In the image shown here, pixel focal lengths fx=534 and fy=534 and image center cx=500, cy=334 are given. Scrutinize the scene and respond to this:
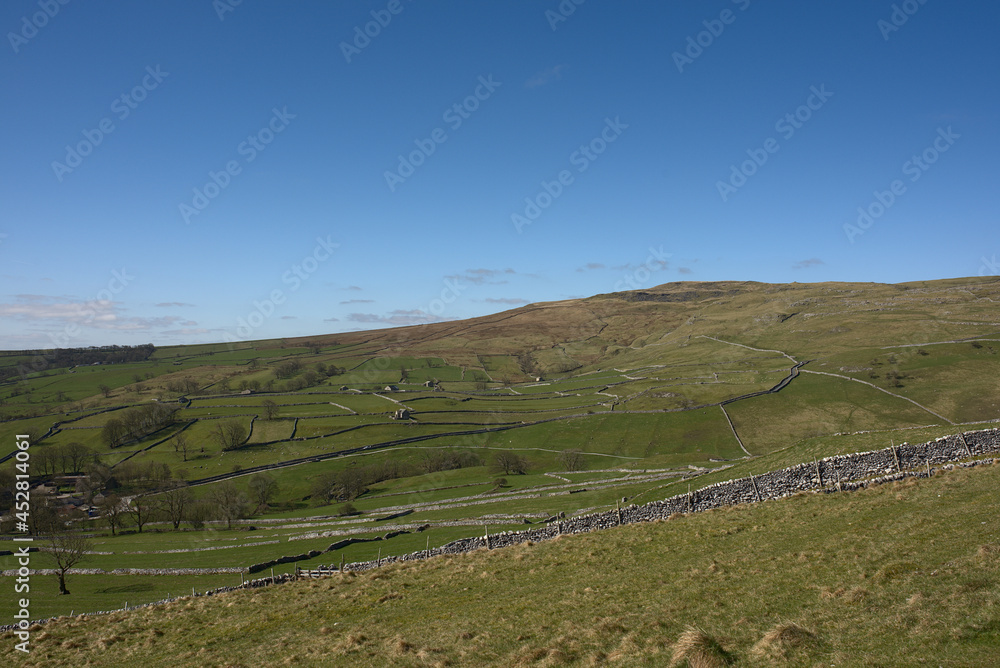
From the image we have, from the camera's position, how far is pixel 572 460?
9031 cm

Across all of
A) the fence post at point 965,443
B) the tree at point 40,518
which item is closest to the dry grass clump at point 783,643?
the fence post at point 965,443

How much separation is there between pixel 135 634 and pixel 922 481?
115 feet

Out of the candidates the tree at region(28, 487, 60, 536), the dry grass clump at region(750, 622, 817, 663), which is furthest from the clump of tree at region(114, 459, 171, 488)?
the dry grass clump at region(750, 622, 817, 663)

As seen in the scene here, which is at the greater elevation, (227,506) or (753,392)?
(753,392)

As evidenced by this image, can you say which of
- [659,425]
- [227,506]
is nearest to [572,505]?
[227,506]

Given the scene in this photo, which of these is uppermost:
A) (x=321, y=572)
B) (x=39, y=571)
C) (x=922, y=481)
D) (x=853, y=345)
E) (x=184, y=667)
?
(x=853, y=345)

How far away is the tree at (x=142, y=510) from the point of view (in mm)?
73750

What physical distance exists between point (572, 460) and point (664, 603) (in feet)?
250

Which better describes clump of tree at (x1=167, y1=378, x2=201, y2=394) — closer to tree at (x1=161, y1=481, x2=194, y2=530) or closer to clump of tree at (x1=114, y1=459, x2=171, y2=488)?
clump of tree at (x1=114, y1=459, x2=171, y2=488)

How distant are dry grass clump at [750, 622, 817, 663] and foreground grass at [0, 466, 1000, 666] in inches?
1.5

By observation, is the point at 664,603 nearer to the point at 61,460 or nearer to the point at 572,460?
the point at 572,460

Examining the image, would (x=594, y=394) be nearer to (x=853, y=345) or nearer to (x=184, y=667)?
(x=853, y=345)

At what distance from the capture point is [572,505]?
49.4m

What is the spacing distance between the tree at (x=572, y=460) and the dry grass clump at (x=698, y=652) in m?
78.1
